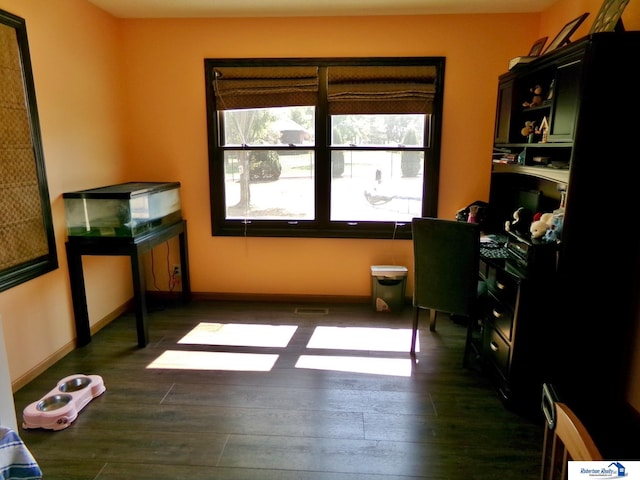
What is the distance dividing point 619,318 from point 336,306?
221 cm

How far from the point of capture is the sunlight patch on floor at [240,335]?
3.16m

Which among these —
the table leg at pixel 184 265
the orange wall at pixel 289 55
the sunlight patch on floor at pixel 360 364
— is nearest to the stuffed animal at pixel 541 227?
the sunlight patch on floor at pixel 360 364

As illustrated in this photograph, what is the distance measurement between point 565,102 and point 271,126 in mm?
2294

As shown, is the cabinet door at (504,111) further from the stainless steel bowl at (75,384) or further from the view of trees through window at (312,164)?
the stainless steel bowl at (75,384)

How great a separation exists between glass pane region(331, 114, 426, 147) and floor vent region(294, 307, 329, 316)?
149cm

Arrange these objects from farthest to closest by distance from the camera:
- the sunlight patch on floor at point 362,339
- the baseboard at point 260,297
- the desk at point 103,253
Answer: the baseboard at point 260,297, the sunlight patch on floor at point 362,339, the desk at point 103,253

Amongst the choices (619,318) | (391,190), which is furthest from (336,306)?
(619,318)

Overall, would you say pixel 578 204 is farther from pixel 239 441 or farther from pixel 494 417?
pixel 239 441

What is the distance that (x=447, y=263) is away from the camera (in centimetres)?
271

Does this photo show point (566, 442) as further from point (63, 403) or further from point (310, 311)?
point (310, 311)

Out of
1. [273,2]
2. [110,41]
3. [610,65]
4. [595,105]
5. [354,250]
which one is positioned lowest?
[354,250]

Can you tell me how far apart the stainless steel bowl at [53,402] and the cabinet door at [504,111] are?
3.23 metres

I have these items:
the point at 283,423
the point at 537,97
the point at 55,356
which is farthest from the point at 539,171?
the point at 55,356

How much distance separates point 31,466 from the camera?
44.2 inches
